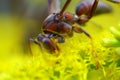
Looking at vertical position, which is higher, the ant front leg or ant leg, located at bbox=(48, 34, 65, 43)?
the ant front leg

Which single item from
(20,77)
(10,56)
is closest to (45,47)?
(20,77)

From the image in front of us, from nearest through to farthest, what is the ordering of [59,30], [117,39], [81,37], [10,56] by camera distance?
[117,39] → [81,37] → [59,30] → [10,56]

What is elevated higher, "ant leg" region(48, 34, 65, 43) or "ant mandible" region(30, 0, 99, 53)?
"ant mandible" region(30, 0, 99, 53)

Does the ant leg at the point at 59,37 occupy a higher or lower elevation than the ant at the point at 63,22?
lower

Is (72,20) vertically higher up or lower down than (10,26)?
lower down

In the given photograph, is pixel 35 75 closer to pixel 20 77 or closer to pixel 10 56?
pixel 20 77

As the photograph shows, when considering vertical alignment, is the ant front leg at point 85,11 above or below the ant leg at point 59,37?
above

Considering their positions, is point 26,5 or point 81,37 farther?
point 26,5

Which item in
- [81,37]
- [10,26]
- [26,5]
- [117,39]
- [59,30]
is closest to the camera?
[117,39]

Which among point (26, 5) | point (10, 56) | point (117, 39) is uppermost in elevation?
point (26, 5)

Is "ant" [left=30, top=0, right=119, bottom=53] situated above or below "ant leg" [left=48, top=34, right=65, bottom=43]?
above

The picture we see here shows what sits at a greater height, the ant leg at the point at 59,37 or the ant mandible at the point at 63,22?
the ant mandible at the point at 63,22
